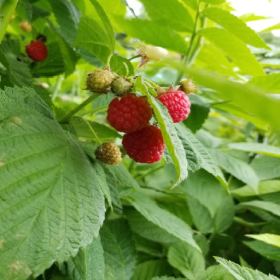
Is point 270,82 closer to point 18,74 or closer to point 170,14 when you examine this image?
point 170,14

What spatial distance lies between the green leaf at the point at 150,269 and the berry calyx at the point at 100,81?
513 mm

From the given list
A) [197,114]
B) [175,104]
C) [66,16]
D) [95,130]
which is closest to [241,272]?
[175,104]

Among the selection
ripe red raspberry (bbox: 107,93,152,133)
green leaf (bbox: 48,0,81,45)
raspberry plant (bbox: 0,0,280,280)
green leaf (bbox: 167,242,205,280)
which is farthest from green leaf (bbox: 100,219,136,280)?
green leaf (bbox: 48,0,81,45)

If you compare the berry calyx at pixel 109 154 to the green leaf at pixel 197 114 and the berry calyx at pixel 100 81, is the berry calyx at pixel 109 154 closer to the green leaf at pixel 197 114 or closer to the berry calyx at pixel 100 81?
the berry calyx at pixel 100 81

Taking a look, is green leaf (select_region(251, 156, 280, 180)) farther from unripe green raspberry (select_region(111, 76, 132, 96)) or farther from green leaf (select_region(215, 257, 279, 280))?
unripe green raspberry (select_region(111, 76, 132, 96))

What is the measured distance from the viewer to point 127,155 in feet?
2.81

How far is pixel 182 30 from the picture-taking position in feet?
3.40

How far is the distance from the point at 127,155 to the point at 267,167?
54 centimetres

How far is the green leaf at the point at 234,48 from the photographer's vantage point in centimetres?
87

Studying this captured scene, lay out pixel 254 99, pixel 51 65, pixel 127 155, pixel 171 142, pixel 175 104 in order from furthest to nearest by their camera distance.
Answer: pixel 51 65 < pixel 127 155 < pixel 175 104 < pixel 171 142 < pixel 254 99

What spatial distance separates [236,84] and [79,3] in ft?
2.68

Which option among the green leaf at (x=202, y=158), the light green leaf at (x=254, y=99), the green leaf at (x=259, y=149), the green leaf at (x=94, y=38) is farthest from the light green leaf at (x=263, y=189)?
the light green leaf at (x=254, y=99)

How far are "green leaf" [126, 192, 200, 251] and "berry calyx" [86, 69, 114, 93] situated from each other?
1.19 feet

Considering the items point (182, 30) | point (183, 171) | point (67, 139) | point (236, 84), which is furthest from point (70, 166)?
point (182, 30)
